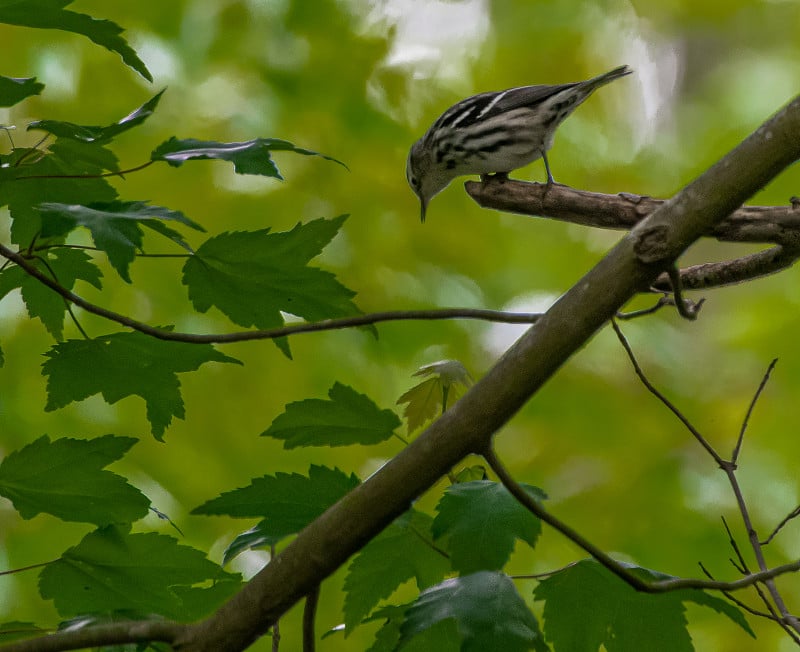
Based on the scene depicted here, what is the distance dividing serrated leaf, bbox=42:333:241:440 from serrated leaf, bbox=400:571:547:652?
28cm

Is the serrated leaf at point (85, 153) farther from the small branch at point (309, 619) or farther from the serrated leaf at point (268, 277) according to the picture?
the small branch at point (309, 619)

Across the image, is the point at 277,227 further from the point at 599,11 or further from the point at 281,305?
the point at 281,305

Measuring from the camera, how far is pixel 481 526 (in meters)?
0.52

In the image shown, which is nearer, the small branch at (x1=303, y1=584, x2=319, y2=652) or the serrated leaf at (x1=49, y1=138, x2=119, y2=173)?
the small branch at (x1=303, y1=584, x2=319, y2=652)

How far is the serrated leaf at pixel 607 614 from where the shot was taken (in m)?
0.55

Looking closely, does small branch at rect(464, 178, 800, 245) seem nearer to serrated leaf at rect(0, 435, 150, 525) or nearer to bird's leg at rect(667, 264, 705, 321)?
bird's leg at rect(667, 264, 705, 321)

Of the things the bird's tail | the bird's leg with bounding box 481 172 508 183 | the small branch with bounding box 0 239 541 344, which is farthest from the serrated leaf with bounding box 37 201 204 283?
the bird's tail

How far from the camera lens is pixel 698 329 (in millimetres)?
1721

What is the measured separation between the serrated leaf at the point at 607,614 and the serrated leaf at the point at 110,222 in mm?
328

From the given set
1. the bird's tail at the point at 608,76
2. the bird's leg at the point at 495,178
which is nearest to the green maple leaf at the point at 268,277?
the bird's leg at the point at 495,178

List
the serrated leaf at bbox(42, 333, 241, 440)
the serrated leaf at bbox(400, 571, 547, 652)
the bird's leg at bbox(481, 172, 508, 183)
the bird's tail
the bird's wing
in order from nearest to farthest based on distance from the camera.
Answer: the serrated leaf at bbox(400, 571, 547, 652) < the serrated leaf at bbox(42, 333, 241, 440) < the bird's leg at bbox(481, 172, 508, 183) < the bird's tail < the bird's wing

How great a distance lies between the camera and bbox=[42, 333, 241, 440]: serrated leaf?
26.7 inches

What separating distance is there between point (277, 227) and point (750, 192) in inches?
45.0

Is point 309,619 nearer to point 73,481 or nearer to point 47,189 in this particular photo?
point 73,481
